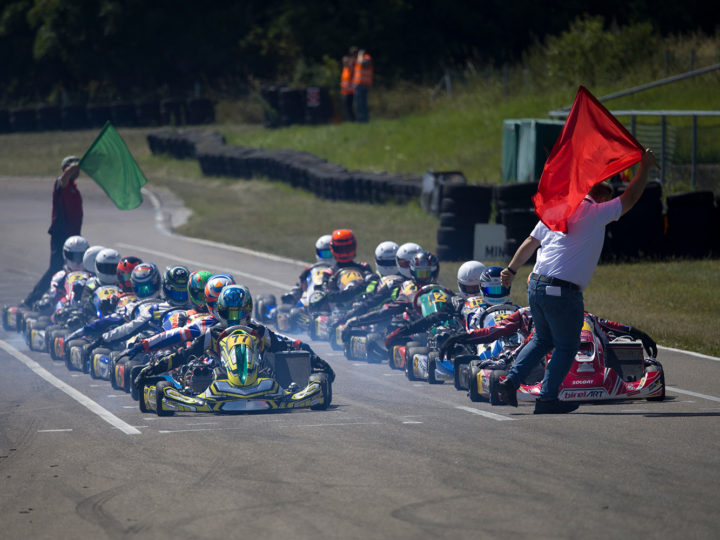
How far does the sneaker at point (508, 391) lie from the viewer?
31.1 feet

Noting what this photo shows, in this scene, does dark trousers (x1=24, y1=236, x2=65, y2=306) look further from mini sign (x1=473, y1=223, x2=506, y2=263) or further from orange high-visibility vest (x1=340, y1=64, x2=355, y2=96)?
orange high-visibility vest (x1=340, y1=64, x2=355, y2=96)

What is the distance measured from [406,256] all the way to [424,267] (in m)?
0.40

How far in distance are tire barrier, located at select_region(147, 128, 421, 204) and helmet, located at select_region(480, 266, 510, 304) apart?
618 inches

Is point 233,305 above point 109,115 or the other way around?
the other way around

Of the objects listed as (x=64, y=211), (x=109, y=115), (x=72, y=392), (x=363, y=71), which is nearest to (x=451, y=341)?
(x=72, y=392)

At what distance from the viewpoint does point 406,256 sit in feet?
42.8

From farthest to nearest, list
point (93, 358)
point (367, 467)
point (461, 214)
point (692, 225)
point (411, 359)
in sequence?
point (461, 214) < point (692, 225) < point (93, 358) < point (411, 359) < point (367, 467)

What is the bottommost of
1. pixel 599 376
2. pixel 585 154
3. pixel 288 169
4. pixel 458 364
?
pixel 458 364

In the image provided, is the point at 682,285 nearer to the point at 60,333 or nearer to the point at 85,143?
the point at 60,333

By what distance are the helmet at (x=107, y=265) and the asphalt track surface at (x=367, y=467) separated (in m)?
1.96

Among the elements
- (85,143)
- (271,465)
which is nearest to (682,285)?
(271,465)

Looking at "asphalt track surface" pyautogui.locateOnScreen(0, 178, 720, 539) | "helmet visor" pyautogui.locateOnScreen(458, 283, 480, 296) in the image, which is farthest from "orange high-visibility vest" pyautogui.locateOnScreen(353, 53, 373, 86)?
"asphalt track surface" pyautogui.locateOnScreen(0, 178, 720, 539)

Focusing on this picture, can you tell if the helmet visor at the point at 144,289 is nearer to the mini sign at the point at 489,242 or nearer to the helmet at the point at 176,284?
the helmet at the point at 176,284

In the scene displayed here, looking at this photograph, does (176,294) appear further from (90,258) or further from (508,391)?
(508,391)
